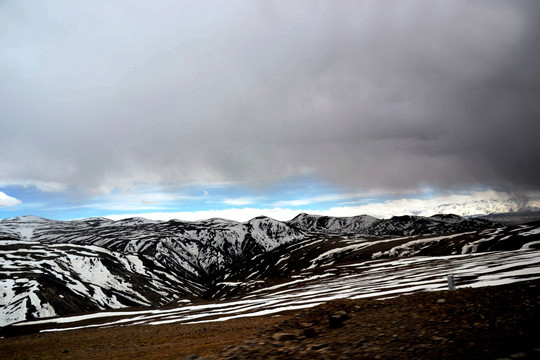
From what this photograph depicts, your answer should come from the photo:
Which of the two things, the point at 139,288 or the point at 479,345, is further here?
the point at 139,288

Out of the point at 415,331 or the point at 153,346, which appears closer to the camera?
the point at 415,331

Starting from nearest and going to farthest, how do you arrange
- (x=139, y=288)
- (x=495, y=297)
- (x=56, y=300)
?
(x=495, y=297) < (x=56, y=300) < (x=139, y=288)

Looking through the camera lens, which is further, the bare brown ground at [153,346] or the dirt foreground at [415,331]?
the bare brown ground at [153,346]

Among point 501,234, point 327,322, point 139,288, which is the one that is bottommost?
point 139,288

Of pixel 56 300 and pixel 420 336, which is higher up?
pixel 420 336

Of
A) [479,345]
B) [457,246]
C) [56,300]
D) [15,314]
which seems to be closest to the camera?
[479,345]

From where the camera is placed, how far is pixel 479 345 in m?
8.27

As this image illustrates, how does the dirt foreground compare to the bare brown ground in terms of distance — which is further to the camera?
the bare brown ground

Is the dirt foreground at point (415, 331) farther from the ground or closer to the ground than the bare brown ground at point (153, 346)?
farther from the ground

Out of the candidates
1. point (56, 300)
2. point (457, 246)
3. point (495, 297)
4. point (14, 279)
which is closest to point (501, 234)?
point (457, 246)

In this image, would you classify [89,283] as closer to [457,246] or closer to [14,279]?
[14,279]

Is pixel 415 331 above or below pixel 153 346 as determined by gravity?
above

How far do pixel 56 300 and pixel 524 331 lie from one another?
164108 millimetres

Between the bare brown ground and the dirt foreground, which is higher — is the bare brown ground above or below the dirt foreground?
below
